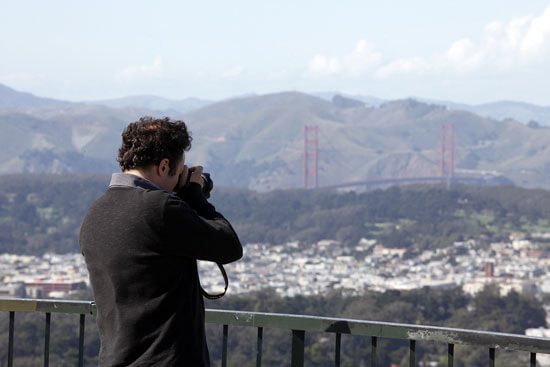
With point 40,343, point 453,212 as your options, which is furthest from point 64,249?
point 40,343

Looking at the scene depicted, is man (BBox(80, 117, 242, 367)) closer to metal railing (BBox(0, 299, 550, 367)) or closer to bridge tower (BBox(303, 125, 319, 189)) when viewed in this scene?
metal railing (BBox(0, 299, 550, 367))

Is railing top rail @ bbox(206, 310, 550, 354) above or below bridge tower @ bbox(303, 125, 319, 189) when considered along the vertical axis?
below

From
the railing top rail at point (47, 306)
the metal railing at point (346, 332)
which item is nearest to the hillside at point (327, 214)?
the railing top rail at point (47, 306)

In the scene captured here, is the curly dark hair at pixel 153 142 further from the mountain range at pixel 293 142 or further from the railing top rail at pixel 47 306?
the mountain range at pixel 293 142

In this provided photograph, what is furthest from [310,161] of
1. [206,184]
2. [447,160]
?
[206,184]

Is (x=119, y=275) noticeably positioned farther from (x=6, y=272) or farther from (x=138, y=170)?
(x=6, y=272)

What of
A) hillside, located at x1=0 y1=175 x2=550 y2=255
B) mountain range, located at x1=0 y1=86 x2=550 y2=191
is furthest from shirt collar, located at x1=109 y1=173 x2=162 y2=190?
mountain range, located at x1=0 y1=86 x2=550 y2=191

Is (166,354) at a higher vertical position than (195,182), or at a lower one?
lower
